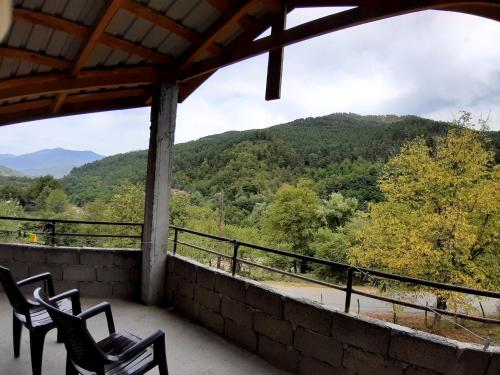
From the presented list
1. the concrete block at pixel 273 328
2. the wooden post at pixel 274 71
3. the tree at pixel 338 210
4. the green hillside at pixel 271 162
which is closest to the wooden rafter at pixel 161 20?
the wooden post at pixel 274 71

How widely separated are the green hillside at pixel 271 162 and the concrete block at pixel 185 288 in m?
23.9

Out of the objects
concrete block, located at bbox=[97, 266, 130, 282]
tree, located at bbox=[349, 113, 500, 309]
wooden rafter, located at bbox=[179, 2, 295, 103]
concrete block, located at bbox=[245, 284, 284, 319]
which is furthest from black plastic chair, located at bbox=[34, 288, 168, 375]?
tree, located at bbox=[349, 113, 500, 309]

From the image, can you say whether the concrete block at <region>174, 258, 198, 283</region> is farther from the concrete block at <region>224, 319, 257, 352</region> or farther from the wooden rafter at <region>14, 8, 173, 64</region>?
the wooden rafter at <region>14, 8, 173, 64</region>

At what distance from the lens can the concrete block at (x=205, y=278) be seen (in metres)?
3.57

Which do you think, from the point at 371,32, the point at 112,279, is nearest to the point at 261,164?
the point at 371,32

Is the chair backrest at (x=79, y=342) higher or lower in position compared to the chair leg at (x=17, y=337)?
higher

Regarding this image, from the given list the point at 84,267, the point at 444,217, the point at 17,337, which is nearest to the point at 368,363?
the point at 17,337

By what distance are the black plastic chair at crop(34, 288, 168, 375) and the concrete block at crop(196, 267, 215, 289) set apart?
1.41 meters

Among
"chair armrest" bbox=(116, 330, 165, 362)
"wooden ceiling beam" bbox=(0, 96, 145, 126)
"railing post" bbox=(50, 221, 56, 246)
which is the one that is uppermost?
"wooden ceiling beam" bbox=(0, 96, 145, 126)

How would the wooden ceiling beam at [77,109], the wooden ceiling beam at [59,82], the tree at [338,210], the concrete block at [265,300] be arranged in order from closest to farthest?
the concrete block at [265,300]
the wooden ceiling beam at [59,82]
the wooden ceiling beam at [77,109]
the tree at [338,210]

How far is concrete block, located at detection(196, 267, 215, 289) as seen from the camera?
11.7 ft

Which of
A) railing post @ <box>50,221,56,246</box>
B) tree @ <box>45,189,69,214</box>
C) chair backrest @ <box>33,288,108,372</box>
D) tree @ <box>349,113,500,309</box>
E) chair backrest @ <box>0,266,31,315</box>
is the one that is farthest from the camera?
tree @ <box>45,189,69,214</box>

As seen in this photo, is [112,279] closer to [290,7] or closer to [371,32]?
[290,7]

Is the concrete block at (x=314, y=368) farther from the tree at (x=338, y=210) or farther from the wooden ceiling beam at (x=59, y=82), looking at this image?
the tree at (x=338, y=210)
